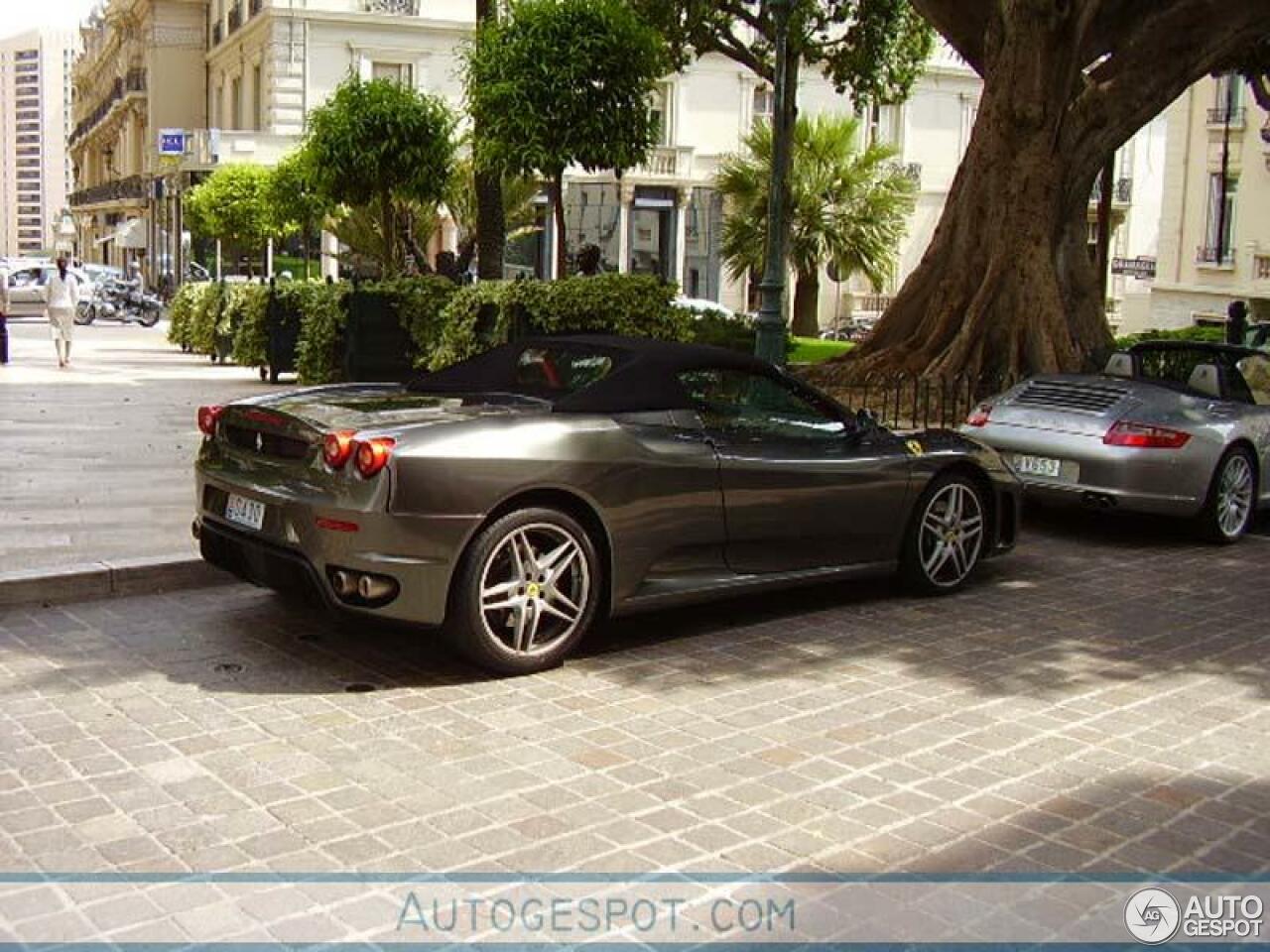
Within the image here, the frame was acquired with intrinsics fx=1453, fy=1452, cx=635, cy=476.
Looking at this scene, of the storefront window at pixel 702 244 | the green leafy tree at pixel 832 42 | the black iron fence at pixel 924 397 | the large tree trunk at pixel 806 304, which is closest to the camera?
the black iron fence at pixel 924 397

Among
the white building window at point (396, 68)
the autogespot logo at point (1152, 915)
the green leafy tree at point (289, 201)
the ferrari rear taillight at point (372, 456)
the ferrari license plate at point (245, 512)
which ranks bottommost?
the autogespot logo at point (1152, 915)

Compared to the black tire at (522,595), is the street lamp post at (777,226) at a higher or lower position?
higher

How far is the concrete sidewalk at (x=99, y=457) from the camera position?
7781 mm

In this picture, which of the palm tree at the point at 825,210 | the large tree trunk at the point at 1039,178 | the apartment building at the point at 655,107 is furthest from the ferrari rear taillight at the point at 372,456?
the apartment building at the point at 655,107

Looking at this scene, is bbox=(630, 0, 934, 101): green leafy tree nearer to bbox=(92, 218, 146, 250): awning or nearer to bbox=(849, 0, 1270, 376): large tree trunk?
bbox=(849, 0, 1270, 376): large tree trunk

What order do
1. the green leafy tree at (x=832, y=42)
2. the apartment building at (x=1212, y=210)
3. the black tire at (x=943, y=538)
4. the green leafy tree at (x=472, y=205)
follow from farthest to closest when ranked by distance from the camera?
1. the apartment building at (x=1212, y=210)
2. the green leafy tree at (x=832, y=42)
3. the green leafy tree at (x=472, y=205)
4. the black tire at (x=943, y=538)

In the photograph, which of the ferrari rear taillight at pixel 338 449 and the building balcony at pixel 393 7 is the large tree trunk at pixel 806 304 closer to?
the building balcony at pixel 393 7

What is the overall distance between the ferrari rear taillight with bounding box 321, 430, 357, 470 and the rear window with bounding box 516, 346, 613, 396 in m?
1.17

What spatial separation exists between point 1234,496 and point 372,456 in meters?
6.37

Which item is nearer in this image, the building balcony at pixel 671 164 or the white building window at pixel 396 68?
the white building window at pixel 396 68

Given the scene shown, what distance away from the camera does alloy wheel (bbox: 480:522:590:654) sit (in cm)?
589

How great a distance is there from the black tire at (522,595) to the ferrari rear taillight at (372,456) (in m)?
0.49

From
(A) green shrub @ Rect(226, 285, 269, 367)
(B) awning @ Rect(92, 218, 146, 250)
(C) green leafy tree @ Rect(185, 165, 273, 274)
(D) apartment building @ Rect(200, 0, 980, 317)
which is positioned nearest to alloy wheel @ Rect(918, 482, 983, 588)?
(A) green shrub @ Rect(226, 285, 269, 367)

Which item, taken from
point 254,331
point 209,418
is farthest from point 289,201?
point 209,418
